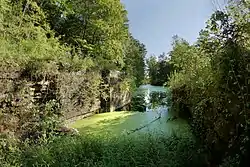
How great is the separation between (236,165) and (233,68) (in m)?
0.99

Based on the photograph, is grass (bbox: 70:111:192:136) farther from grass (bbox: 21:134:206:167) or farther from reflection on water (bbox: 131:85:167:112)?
grass (bbox: 21:134:206:167)

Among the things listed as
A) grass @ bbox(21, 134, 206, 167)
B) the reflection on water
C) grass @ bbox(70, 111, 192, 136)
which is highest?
the reflection on water

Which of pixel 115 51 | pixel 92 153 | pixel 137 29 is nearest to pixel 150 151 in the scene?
pixel 92 153

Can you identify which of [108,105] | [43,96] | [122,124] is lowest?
[122,124]

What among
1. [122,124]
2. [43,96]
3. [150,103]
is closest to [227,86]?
[122,124]

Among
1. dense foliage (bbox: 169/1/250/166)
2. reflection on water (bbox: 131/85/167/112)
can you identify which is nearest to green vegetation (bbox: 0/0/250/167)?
dense foliage (bbox: 169/1/250/166)

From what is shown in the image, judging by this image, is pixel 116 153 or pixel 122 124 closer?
pixel 116 153

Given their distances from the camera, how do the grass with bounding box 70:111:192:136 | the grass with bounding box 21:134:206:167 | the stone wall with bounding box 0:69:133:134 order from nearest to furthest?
1. the grass with bounding box 21:134:206:167
2. the stone wall with bounding box 0:69:133:134
3. the grass with bounding box 70:111:192:136

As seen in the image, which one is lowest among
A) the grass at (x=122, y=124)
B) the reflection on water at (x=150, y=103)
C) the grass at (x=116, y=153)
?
the grass at (x=116, y=153)

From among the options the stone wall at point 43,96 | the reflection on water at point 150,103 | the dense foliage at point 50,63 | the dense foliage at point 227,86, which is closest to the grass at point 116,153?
the dense foliage at point 227,86

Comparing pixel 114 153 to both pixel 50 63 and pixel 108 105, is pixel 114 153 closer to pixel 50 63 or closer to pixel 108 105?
pixel 50 63

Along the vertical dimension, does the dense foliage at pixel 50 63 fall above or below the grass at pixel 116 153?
above

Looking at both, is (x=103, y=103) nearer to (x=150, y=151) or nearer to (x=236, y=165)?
(x=150, y=151)

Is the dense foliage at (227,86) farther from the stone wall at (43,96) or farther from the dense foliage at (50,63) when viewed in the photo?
the stone wall at (43,96)
